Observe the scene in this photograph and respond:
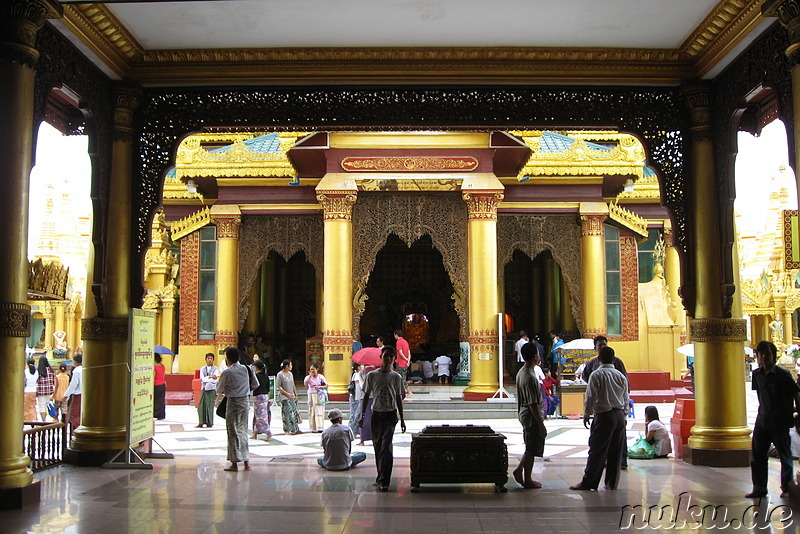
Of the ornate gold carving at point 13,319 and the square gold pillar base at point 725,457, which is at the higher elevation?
the ornate gold carving at point 13,319

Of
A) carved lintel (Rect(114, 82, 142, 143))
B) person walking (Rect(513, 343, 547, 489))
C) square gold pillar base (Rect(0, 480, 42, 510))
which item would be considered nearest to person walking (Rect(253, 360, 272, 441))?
carved lintel (Rect(114, 82, 142, 143))

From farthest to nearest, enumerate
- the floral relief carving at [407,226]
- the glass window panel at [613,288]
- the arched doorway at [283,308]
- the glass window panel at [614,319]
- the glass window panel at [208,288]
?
1. the arched doorway at [283,308]
2. the glass window panel at [613,288]
3. the glass window panel at [614,319]
4. the glass window panel at [208,288]
5. the floral relief carving at [407,226]

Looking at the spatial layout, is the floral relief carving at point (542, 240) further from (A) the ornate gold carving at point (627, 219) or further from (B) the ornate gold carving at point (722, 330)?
(B) the ornate gold carving at point (722, 330)

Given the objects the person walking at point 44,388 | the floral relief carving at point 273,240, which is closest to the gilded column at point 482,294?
the floral relief carving at point 273,240

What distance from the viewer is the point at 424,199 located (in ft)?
61.9

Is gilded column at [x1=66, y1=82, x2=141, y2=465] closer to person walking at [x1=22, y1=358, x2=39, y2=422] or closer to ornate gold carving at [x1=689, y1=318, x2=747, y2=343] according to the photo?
person walking at [x1=22, y1=358, x2=39, y2=422]

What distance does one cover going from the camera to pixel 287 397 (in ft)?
45.5

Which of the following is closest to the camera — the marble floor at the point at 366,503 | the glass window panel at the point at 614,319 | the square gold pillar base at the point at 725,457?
the marble floor at the point at 366,503

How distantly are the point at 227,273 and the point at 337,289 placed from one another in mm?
3406

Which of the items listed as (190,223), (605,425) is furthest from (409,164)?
(605,425)

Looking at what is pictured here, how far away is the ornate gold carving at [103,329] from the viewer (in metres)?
9.21

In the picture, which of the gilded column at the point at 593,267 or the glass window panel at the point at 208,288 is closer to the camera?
the gilded column at the point at 593,267

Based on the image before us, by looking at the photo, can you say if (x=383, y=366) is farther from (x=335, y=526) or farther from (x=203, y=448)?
(x=203, y=448)

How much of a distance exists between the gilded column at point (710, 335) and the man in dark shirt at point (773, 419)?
6.29ft
